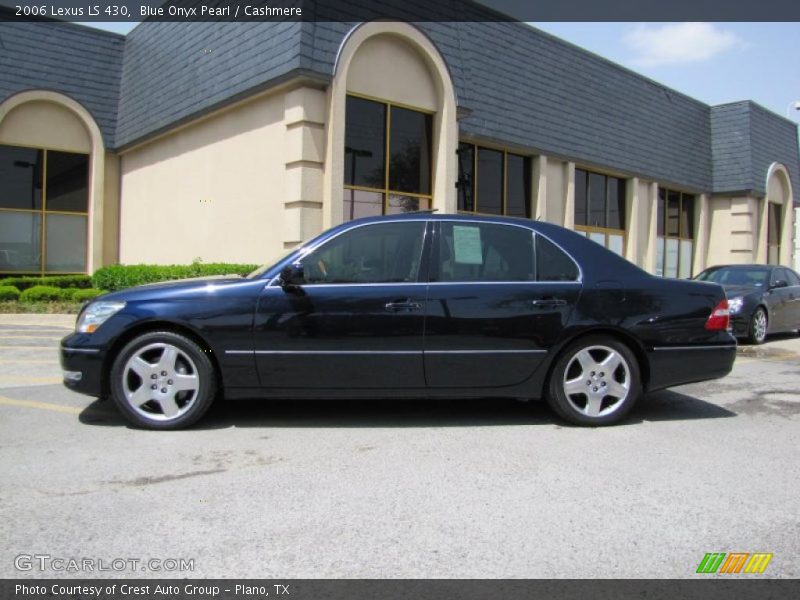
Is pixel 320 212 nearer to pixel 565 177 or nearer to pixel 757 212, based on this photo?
pixel 565 177

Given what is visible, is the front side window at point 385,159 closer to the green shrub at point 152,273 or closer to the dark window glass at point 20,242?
the green shrub at point 152,273

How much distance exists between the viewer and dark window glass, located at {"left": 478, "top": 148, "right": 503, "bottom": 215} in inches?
618

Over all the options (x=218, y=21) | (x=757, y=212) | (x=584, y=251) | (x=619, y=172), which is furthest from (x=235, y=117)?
(x=757, y=212)

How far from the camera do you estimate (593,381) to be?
536 cm

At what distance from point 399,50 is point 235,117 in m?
3.49

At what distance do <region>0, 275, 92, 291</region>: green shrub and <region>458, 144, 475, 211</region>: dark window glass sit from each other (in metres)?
9.43

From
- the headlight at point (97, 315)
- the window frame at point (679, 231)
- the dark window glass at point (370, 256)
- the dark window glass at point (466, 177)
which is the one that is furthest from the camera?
the window frame at point (679, 231)

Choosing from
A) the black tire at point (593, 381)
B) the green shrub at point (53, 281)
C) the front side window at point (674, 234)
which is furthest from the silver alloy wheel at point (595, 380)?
the front side window at point (674, 234)

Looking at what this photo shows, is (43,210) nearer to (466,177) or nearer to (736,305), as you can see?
(466,177)

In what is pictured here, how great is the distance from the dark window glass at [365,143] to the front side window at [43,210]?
9.48 meters

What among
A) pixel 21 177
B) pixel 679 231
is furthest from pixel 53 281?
pixel 679 231

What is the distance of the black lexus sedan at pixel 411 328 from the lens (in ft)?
16.6

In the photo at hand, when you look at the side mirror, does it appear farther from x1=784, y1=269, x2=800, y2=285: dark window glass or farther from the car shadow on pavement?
x1=784, y1=269, x2=800, y2=285: dark window glass

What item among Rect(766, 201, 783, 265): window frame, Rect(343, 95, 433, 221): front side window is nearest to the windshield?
Rect(343, 95, 433, 221): front side window
